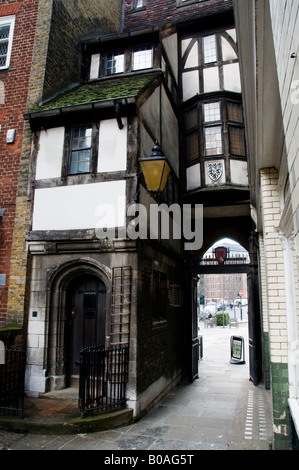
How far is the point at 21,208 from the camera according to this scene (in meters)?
7.99

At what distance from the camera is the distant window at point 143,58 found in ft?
31.7

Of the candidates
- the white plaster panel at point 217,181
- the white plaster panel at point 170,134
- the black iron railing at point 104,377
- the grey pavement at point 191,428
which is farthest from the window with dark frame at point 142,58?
the grey pavement at point 191,428

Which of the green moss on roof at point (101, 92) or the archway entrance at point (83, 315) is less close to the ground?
the green moss on roof at point (101, 92)

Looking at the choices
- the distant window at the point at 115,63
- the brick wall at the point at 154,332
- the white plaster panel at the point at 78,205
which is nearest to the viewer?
the brick wall at the point at 154,332

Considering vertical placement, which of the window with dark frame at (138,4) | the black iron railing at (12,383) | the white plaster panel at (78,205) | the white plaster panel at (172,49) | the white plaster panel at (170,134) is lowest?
the black iron railing at (12,383)

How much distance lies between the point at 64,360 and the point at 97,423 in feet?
6.82

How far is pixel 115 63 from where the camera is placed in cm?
1015

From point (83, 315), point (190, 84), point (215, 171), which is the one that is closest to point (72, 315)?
point (83, 315)

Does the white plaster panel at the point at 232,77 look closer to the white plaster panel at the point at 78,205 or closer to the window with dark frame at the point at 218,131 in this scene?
the window with dark frame at the point at 218,131

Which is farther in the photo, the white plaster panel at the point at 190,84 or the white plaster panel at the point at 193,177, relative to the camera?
the white plaster panel at the point at 190,84

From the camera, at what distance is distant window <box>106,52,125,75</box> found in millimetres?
10008

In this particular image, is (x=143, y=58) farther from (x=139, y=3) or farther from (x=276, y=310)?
(x=276, y=310)
